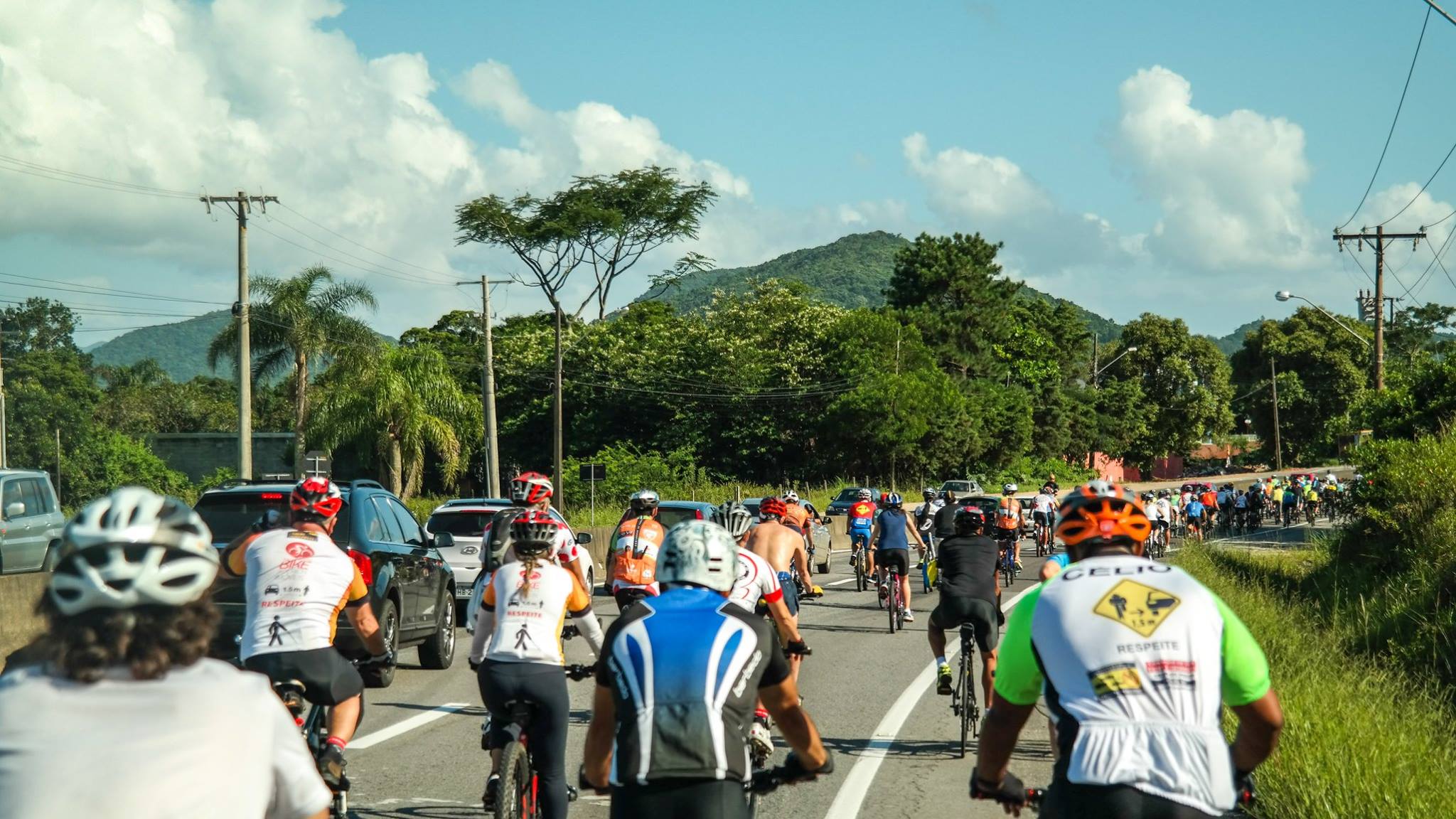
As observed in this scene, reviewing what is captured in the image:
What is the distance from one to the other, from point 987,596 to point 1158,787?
6959mm

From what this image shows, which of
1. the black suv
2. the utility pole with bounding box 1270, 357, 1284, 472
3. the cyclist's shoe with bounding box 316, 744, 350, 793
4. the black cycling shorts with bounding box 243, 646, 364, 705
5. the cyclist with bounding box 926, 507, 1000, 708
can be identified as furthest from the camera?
the utility pole with bounding box 1270, 357, 1284, 472

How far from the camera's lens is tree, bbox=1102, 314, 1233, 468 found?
93562 mm

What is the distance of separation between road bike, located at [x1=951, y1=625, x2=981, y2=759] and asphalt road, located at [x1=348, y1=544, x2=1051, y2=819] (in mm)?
166

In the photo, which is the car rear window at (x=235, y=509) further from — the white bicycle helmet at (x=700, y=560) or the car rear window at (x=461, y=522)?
the white bicycle helmet at (x=700, y=560)

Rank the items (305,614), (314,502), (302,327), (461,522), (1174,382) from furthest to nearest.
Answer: (1174,382)
(302,327)
(461,522)
(314,502)
(305,614)

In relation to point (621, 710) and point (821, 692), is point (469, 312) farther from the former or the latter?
point (621, 710)

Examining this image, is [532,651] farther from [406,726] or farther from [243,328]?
[243,328]

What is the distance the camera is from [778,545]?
11.3 m

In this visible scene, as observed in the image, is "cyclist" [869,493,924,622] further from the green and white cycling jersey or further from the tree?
the tree

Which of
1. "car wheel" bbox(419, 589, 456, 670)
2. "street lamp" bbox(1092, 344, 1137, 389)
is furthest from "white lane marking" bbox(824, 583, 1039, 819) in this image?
"street lamp" bbox(1092, 344, 1137, 389)

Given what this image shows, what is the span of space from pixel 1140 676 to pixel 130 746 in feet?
8.11

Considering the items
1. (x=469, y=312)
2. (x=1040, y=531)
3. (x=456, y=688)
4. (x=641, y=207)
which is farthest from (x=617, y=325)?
(x=456, y=688)

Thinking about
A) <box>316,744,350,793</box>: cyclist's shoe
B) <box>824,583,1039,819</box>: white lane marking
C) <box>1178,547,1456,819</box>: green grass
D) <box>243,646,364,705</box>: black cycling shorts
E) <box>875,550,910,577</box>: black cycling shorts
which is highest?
<box>243,646,364,705</box>: black cycling shorts

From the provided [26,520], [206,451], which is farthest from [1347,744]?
[206,451]
